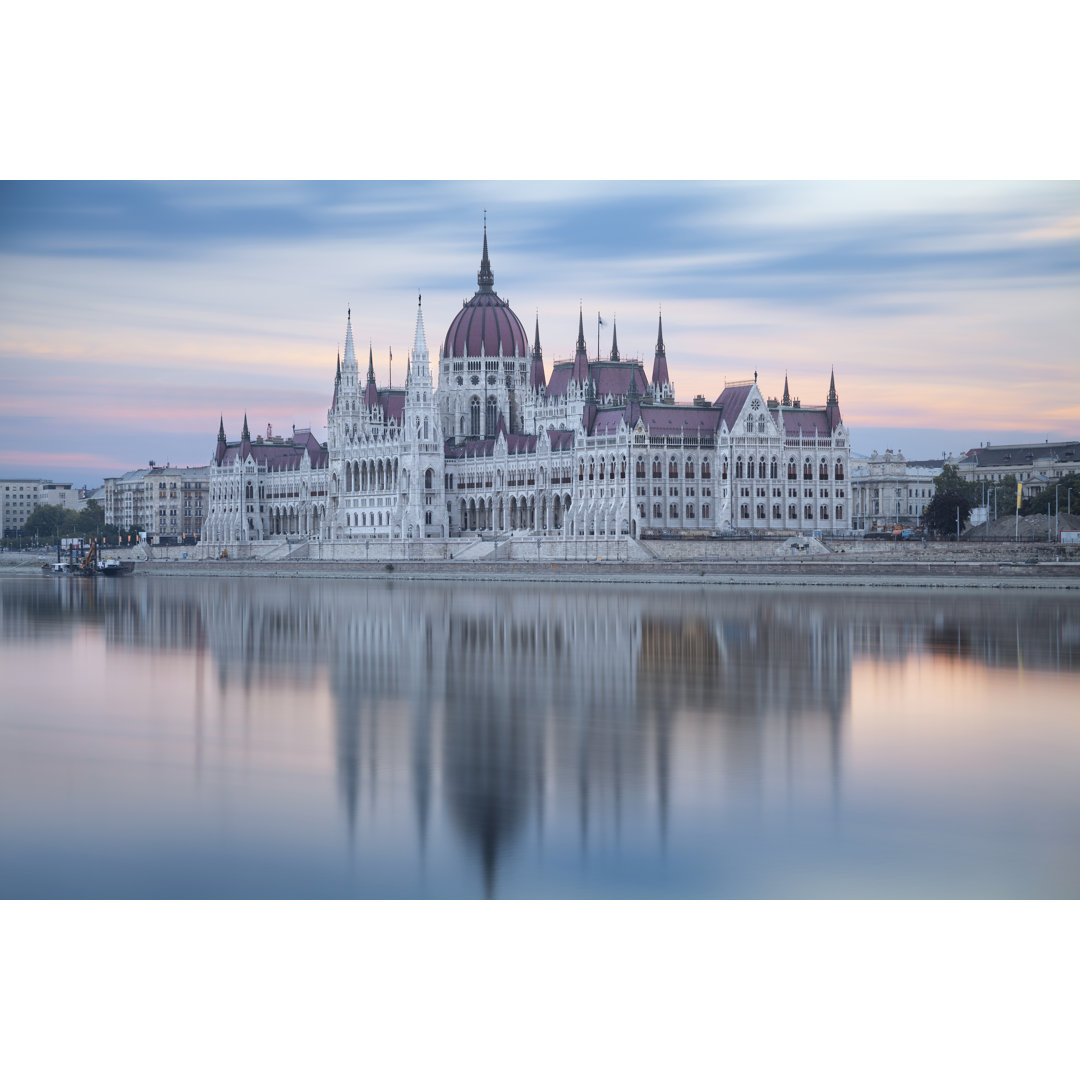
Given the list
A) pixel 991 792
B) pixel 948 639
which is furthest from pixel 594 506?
pixel 991 792

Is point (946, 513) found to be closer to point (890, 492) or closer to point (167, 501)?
point (890, 492)

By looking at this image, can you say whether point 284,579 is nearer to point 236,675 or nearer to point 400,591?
point 400,591

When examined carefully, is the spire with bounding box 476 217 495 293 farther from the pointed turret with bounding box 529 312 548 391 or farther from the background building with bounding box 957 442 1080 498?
the background building with bounding box 957 442 1080 498

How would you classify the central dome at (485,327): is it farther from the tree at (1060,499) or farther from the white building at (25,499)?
the white building at (25,499)

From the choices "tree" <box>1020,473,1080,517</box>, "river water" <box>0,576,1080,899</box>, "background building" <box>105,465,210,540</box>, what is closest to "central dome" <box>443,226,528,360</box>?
"tree" <box>1020,473,1080,517</box>

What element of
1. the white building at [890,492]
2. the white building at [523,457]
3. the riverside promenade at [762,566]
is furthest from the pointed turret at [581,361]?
the white building at [890,492]
